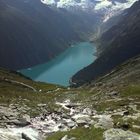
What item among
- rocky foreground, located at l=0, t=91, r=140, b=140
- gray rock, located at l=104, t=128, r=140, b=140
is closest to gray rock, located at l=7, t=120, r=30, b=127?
rocky foreground, located at l=0, t=91, r=140, b=140

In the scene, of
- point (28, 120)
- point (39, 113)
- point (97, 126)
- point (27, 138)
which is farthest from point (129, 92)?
point (27, 138)

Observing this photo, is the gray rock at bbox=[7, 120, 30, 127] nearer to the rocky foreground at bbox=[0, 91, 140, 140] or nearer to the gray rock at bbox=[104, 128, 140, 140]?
the rocky foreground at bbox=[0, 91, 140, 140]

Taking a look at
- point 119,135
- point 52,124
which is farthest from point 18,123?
point 119,135

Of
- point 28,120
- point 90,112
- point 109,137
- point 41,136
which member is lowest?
point 109,137

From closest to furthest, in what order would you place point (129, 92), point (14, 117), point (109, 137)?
point (109, 137) < point (14, 117) < point (129, 92)

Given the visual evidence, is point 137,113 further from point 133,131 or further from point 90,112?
point 133,131

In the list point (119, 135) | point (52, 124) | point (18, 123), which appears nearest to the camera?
point (119, 135)

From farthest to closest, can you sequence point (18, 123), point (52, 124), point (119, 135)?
1. point (52, 124)
2. point (18, 123)
3. point (119, 135)

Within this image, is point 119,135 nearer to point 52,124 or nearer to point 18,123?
point 18,123

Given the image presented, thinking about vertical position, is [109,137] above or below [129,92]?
below

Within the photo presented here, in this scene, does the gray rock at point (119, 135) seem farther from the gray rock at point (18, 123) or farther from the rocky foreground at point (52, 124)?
the gray rock at point (18, 123)

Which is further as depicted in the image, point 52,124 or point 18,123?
point 52,124
